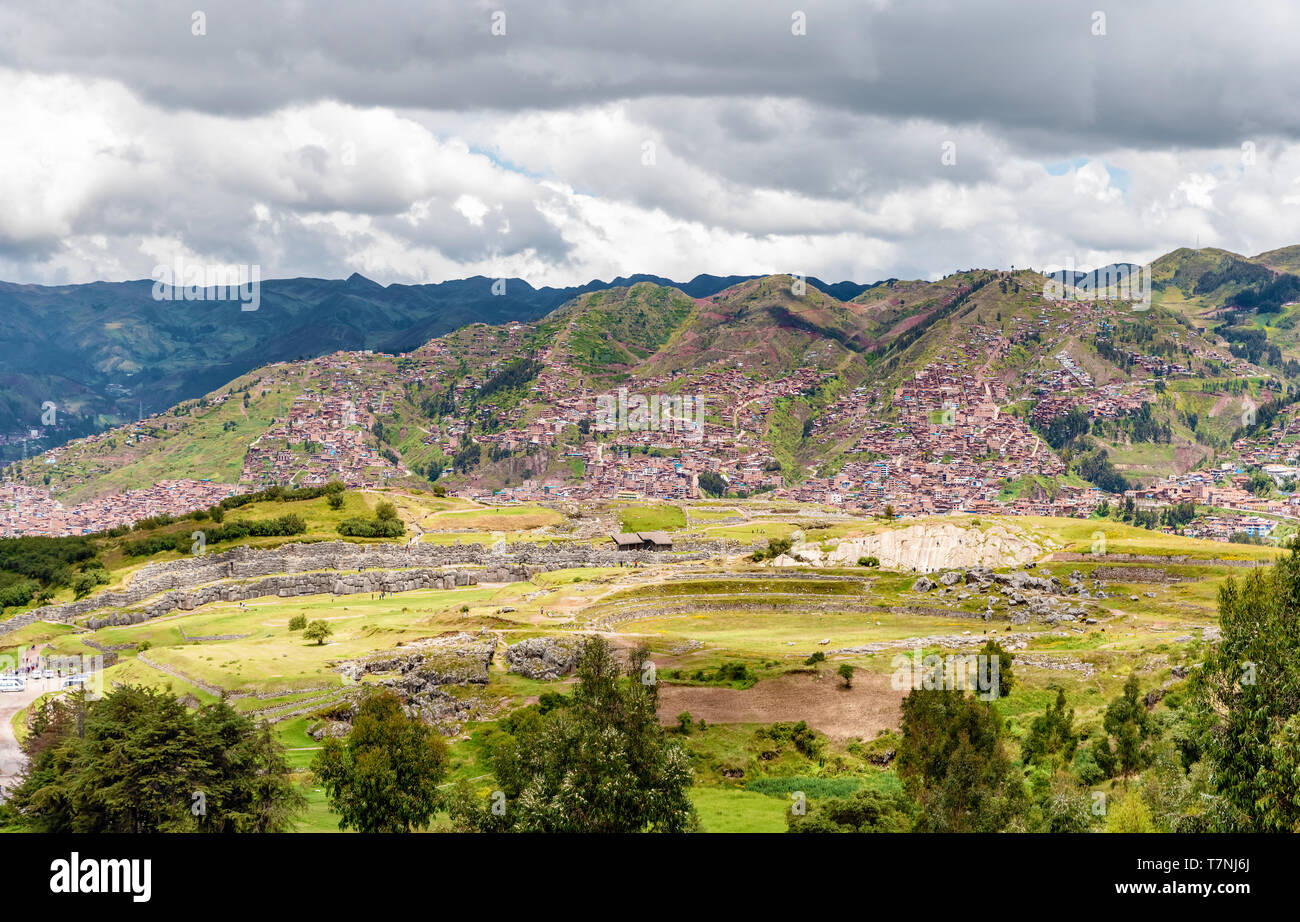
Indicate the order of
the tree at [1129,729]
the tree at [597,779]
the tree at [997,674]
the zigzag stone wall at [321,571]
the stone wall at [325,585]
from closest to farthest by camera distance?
the tree at [597,779] → the tree at [1129,729] → the tree at [997,674] → the zigzag stone wall at [321,571] → the stone wall at [325,585]

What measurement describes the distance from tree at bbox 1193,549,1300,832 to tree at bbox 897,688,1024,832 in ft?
24.0

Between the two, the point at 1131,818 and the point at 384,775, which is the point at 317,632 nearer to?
the point at 384,775

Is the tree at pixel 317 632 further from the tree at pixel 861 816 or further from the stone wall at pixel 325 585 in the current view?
the tree at pixel 861 816

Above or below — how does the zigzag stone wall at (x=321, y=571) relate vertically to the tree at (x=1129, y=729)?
below

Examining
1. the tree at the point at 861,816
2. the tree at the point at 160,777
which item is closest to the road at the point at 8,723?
Result: the tree at the point at 160,777

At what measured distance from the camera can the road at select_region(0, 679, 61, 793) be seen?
5209cm

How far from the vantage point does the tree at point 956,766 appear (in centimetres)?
3338

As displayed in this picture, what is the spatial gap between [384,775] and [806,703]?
30.3 metres

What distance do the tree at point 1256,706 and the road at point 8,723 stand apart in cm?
5227

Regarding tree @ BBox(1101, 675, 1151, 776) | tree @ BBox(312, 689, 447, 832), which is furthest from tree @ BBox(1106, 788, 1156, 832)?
tree @ BBox(312, 689, 447, 832)

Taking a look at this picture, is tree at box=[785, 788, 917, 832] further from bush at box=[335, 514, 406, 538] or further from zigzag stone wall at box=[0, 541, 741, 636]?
bush at box=[335, 514, 406, 538]

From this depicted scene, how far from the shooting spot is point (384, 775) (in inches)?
1443

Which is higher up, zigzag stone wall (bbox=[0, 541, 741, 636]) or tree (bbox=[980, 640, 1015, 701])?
tree (bbox=[980, 640, 1015, 701])
